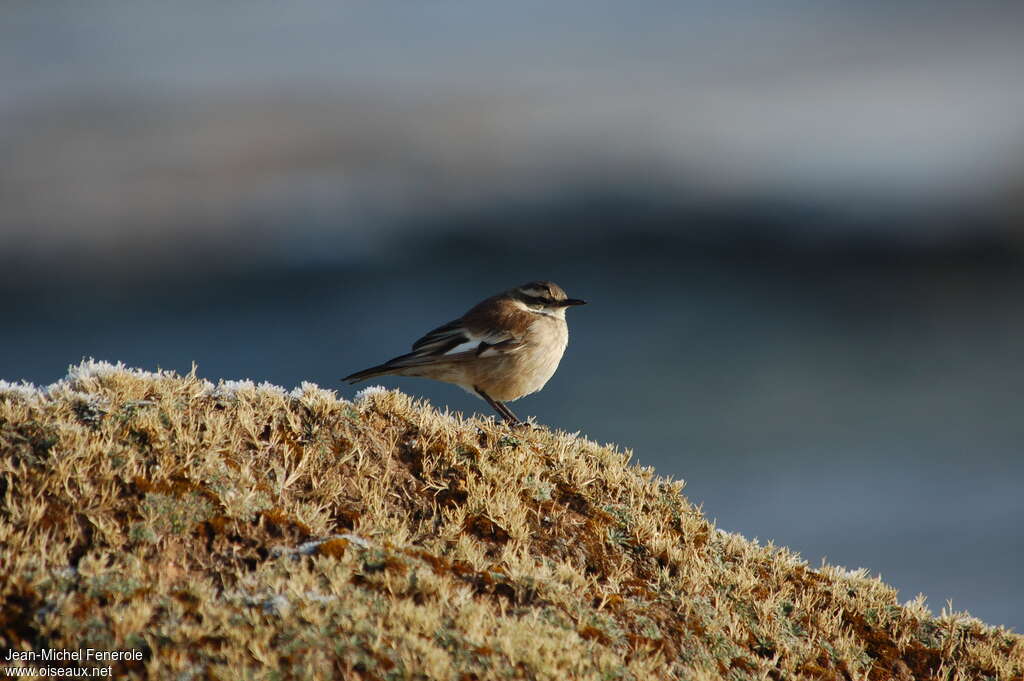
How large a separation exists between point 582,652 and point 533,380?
203 inches

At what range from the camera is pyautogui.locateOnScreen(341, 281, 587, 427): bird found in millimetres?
10727

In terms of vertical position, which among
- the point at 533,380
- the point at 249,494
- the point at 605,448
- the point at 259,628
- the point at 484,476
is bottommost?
the point at 259,628

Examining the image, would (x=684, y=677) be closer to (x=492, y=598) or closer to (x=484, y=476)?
(x=492, y=598)

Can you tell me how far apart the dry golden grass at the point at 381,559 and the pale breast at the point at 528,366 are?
57.8 inches

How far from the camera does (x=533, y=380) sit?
10.9 m

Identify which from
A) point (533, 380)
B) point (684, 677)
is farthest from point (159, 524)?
point (533, 380)

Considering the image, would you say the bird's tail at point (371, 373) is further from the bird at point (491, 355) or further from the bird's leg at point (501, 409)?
the bird's leg at point (501, 409)

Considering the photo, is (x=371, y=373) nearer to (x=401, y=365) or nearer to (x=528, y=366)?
(x=401, y=365)

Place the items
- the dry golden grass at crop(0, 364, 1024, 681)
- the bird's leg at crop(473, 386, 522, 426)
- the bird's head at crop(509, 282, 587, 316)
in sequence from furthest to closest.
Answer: the bird's head at crop(509, 282, 587, 316), the bird's leg at crop(473, 386, 522, 426), the dry golden grass at crop(0, 364, 1024, 681)

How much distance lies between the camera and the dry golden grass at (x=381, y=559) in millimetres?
5570

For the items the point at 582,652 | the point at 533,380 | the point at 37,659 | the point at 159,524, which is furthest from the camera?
the point at 533,380

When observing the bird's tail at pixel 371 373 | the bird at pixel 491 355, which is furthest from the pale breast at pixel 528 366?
the bird's tail at pixel 371 373

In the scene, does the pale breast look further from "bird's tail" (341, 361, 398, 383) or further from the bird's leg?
"bird's tail" (341, 361, 398, 383)

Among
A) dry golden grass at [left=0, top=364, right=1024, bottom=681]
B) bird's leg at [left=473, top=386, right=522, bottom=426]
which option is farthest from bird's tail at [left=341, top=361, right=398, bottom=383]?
dry golden grass at [left=0, top=364, right=1024, bottom=681]
